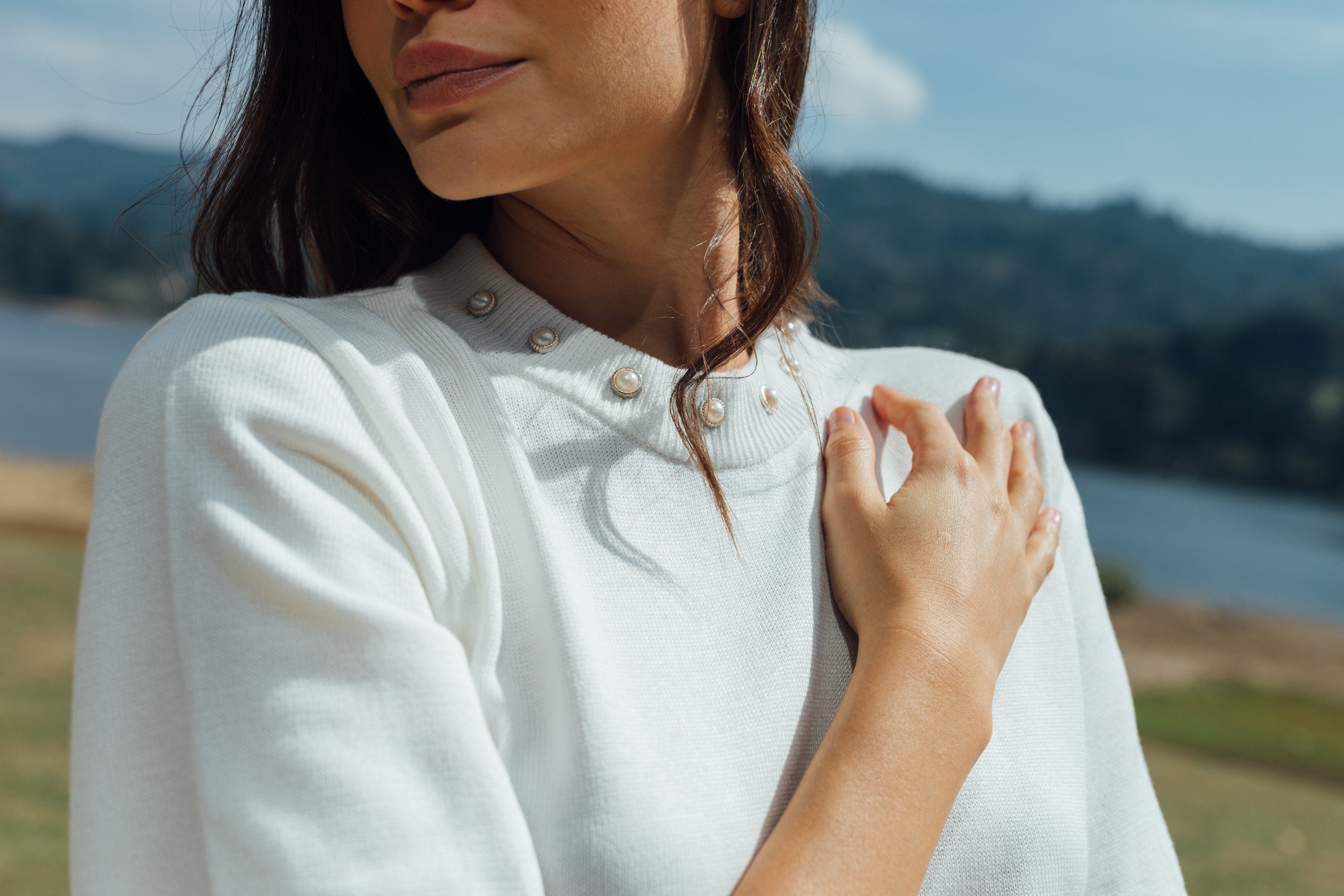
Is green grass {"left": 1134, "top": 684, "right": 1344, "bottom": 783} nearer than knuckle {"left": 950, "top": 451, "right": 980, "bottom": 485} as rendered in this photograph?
No

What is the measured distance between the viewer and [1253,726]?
31.5ft

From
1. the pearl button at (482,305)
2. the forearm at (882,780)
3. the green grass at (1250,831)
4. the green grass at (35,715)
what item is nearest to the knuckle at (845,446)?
the forearm at (882,780)

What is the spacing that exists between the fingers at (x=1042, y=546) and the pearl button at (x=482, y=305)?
2.00 ft

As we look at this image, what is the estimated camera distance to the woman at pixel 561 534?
27.2 inches

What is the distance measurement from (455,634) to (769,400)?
441 mm

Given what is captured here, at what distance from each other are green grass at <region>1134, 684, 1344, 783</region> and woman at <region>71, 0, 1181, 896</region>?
325 inches

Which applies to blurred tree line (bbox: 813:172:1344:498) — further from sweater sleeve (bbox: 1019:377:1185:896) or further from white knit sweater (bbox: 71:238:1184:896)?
white knit sweater (bbox: 71:238:1184:896)

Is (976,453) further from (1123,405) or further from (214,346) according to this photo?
(1123,405)

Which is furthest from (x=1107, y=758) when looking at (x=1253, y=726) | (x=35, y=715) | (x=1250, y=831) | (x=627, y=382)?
(x=1253, y=726)

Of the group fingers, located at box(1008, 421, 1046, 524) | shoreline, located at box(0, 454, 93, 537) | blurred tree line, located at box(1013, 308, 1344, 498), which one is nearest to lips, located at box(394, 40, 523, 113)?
fingers, located at box(1008, 421, 1046, 524)

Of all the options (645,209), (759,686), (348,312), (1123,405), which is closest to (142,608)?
(348,312)

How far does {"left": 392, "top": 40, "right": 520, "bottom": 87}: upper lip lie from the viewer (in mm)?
883

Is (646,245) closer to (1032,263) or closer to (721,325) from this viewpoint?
(721,325)

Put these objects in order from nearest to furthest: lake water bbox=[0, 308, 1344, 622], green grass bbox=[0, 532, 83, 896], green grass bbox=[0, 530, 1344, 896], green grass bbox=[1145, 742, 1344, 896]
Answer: green grass bbox=[0, 532, 83, 896] → green grass bbox=[0, 530, 1344, 896] → green grass bbox=[1145, 742, 1344, 896] → lake water bbox=[0, 308, 1344, 622]
